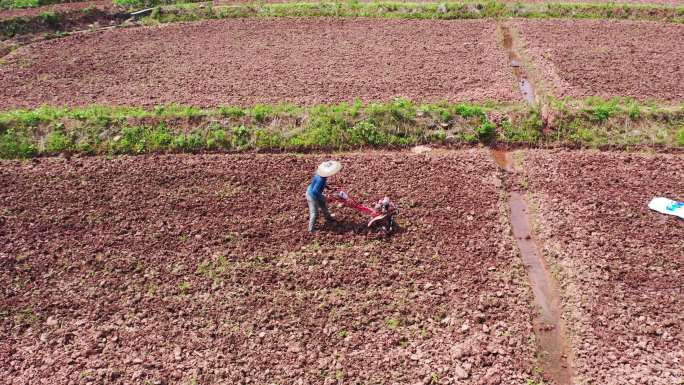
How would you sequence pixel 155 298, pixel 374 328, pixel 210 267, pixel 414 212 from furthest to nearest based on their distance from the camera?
pixel 414 212 < pixel 210 267 < pixel 155 298 < pixel 374 328

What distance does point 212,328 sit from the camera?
8.45 m

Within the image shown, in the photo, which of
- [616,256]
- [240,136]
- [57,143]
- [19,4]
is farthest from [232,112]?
[19,4]

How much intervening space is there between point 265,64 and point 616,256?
13174 millimetres

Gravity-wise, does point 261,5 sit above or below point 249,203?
above

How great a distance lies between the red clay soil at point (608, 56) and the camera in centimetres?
1541

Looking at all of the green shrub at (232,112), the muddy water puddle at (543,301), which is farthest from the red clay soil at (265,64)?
the muddy water puddle at (543,301)

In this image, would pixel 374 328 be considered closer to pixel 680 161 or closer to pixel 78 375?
pixel 78 375

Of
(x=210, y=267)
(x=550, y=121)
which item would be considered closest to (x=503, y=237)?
(x=550, y=121)

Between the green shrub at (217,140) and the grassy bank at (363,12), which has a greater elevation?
the grassy bank at (363,12)

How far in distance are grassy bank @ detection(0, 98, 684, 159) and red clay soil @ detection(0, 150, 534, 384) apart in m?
1.06

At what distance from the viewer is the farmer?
9.40 metres

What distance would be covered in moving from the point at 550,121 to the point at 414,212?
571 cm

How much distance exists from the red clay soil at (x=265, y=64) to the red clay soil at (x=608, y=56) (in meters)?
1.66

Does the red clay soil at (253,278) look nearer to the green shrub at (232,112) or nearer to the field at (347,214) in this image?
the field at (347,214)
